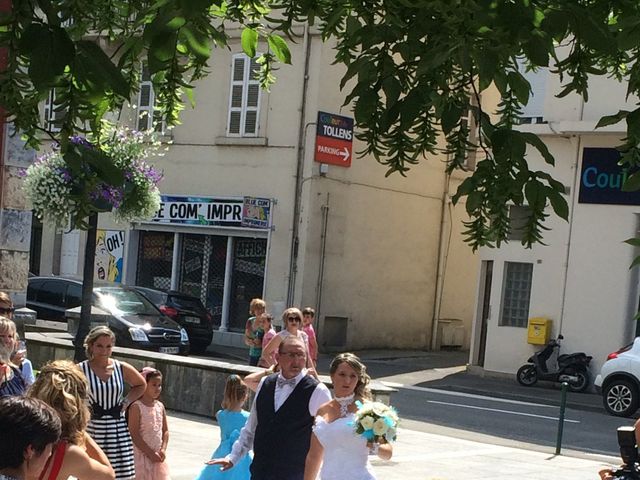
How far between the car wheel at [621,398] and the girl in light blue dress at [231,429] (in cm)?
1199

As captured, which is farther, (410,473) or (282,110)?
(282,110)

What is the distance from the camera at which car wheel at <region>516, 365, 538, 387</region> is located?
24.5 m

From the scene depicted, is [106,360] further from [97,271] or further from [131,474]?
[97,271]

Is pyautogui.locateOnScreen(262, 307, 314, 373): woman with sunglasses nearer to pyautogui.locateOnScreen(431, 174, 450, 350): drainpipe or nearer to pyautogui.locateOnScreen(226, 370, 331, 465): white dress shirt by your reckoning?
pyautogui.locateOnScreen(226, 370, 331, 465): white dress shirt

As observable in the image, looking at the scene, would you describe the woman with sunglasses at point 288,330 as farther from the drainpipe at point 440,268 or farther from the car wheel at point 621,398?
the drainpipe at point 440,268

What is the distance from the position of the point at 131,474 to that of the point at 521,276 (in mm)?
19026

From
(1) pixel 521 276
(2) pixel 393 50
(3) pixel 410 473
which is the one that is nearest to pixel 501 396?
(1) pixel 521 276

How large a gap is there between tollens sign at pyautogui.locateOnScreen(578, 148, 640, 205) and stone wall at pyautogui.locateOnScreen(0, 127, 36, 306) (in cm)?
1381

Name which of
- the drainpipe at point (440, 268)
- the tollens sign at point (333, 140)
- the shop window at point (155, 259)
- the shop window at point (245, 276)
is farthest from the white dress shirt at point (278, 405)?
the drainpipe at point (440, 268)

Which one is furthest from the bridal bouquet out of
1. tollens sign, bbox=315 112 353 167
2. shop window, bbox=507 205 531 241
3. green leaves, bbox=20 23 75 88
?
tollens sign, bbox=315 112 353 167

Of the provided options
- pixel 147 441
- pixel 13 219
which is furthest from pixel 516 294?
pixel 147 441

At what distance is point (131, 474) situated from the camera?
8.41m

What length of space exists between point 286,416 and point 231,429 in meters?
1.89

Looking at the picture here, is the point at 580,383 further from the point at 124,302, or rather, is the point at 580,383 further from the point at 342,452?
the point at 342,452
